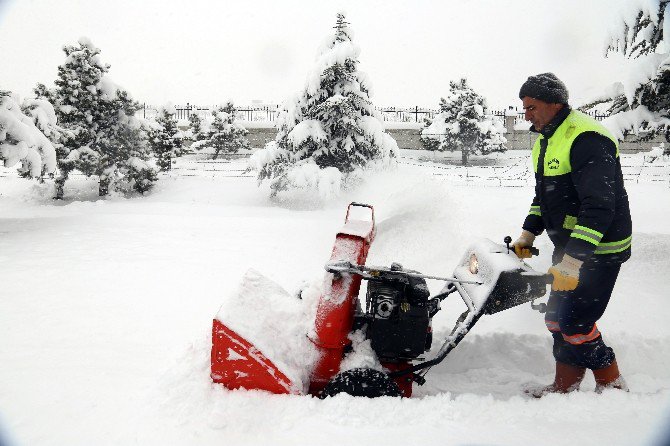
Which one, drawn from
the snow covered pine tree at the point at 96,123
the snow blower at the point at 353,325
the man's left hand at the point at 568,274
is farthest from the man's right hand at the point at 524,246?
the snow covered pine tree at the point at 96,123

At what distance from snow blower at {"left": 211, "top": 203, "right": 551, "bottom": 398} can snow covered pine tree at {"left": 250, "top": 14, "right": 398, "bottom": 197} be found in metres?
9.35

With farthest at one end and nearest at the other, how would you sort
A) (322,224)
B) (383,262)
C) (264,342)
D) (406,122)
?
(406,122) < (322,224) < (383,262) < (264,342)

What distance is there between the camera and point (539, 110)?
2846 mm

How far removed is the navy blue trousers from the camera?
2.73 meters

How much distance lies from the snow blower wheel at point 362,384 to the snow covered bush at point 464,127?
917 inches

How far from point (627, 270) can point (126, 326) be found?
5851 mm

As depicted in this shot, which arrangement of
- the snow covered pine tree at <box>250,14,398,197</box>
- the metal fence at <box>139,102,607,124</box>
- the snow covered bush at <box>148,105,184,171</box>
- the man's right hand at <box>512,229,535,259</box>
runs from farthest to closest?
the metal fence at <box>139,102,607,124</box> → the snow covered bush at <box>148,105,184,171</box> → the snow covered pine tree at <box>250,14,398,197</box> → the man's right hand at <box>512,229,535,259</box>

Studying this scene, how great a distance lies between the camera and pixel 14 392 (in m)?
2.75

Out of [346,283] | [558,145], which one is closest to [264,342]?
[346,283]

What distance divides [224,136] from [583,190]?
25471 mm

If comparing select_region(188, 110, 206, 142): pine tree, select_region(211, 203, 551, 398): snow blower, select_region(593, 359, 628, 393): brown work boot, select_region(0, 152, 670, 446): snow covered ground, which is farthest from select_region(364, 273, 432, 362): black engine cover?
select_region(188, 110, 206, 142): pine tree

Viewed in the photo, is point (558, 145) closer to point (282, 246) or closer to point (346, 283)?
point (346, 283)

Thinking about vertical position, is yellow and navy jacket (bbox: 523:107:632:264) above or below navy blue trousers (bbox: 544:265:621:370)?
above

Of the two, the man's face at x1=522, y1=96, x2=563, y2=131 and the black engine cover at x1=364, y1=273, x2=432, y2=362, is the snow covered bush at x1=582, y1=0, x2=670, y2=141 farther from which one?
the black engine cover at x1=364, y1=273, x2=432, y2=362
